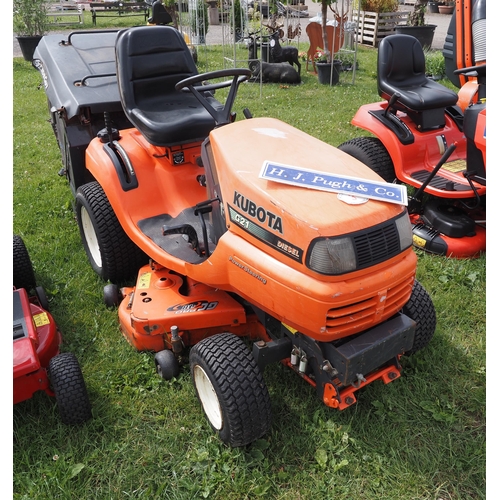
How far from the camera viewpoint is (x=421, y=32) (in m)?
10.9

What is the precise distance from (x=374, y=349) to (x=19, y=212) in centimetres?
328

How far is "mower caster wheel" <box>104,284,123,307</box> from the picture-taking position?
10.1 feet

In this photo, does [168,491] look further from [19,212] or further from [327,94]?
[327,94]

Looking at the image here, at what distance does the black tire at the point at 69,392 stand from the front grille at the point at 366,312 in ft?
3.67

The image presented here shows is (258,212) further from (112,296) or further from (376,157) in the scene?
(376,157)

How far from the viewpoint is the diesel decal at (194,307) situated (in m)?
2.54

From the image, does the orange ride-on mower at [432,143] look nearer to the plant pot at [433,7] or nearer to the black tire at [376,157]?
the black tire at [376,157]

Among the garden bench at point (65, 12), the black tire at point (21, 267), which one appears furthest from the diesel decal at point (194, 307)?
the garden bench at point (65, 12)

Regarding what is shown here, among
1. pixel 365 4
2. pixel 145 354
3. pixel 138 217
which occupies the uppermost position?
pixel 365 4

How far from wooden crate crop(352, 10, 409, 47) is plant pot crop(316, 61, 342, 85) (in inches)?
172

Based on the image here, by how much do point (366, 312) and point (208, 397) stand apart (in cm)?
81

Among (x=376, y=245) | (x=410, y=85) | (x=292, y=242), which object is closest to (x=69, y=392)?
(x=292, y=242)

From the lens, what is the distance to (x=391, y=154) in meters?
4.11

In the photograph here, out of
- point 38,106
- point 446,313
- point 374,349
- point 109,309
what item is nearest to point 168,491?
point 374,349
